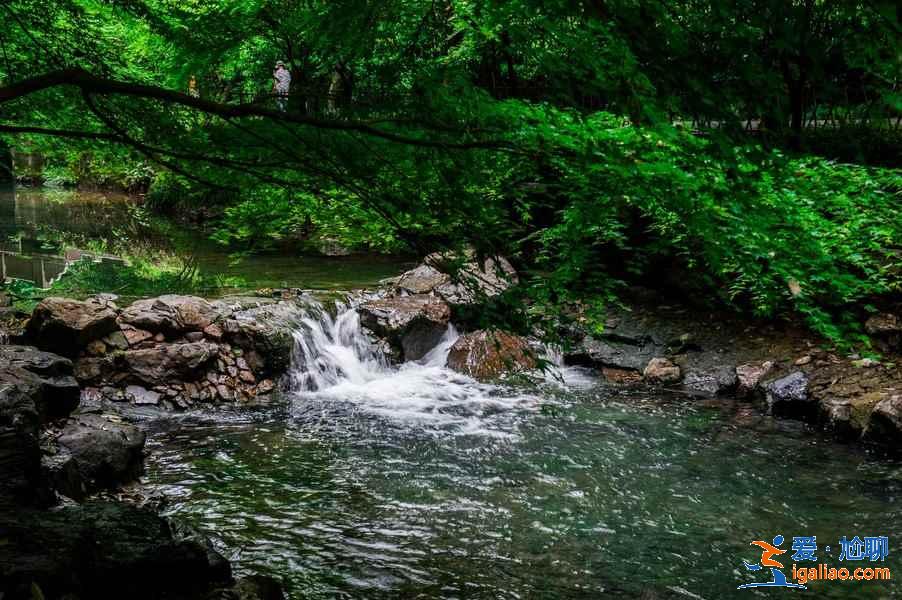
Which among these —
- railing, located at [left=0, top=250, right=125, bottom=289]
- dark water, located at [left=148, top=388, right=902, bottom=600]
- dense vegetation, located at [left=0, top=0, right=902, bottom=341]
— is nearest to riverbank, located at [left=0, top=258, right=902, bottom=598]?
dark water, located at [left=148, top=388, right=902, bottom=600]

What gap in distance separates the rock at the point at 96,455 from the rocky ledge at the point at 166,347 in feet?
7.25

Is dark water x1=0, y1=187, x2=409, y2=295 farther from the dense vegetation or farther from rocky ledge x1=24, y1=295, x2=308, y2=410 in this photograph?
the dense vegetation

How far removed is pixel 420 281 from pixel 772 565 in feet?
29.7

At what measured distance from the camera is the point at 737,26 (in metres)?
2.41

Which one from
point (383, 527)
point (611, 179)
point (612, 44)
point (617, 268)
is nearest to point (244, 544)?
point (383, 527)

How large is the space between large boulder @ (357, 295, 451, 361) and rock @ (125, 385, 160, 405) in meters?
3.90

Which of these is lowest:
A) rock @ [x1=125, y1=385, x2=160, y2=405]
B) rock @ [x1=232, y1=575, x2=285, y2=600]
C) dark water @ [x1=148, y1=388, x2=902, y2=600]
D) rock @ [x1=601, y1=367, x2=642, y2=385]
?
dark water @ [x1=148, y1=388, x2=902, y2=600]

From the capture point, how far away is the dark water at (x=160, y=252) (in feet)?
48.6

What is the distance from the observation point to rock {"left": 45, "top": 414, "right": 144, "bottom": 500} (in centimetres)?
617

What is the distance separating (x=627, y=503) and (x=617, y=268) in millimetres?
8791

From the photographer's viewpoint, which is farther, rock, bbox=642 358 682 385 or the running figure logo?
rock, bbox=642 358 682 385

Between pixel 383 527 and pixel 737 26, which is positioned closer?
pixel 737 26

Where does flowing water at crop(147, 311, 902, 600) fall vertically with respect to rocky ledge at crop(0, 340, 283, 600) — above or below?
below

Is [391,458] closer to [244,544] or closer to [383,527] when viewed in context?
[383,527]
